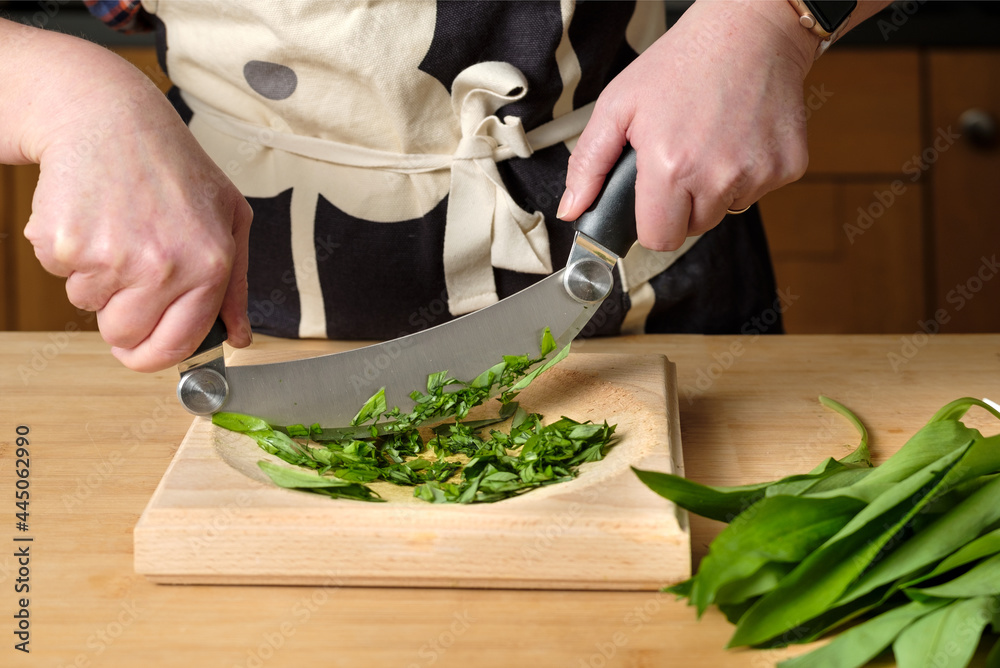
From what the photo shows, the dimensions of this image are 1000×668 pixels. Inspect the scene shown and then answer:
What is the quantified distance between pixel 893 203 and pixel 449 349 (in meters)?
1.83

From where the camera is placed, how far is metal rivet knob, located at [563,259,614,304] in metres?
0.86

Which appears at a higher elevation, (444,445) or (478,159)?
(478,159)

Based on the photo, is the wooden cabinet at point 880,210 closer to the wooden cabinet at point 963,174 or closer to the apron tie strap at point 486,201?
the wooden cabinet at point 963,174

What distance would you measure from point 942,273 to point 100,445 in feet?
6.93

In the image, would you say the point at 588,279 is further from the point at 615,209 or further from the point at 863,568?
the point at 863,568

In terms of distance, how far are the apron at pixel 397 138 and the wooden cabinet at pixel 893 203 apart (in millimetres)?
1278


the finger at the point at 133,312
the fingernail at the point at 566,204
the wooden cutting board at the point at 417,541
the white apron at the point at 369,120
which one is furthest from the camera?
the white apron at the point at 369,120

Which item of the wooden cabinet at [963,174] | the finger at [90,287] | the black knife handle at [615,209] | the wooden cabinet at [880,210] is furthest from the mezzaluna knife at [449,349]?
the wooden cabinet at [963,174]

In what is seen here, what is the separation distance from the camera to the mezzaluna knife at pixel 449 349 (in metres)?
0.86

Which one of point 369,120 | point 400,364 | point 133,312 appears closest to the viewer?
point 133,312

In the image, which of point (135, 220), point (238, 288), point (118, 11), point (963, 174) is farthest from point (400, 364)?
point (963, 174)

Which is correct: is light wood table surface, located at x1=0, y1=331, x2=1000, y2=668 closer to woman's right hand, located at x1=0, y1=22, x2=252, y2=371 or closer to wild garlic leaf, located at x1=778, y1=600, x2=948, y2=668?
wild garlic leaf, located at x1=778, y1=600, x2=948, y2=668

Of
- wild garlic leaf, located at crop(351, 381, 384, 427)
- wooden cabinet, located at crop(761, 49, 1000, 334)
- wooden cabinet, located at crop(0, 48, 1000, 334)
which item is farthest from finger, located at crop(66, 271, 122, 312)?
wooden cabinet, located at crop(761, 49, 1000, 334)

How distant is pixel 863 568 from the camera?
592 millimetres
